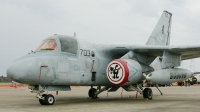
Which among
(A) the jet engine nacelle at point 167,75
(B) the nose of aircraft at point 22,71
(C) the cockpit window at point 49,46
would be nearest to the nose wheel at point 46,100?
(B) the nose of aircraft at point 22,71

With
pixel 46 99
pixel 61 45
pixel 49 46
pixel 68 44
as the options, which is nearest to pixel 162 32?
pixel 68 44

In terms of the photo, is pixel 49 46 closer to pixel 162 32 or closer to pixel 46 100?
pixel 46 100

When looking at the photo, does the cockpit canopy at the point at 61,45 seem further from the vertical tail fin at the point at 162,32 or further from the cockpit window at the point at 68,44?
the vertical tail fin at the point at 162,32

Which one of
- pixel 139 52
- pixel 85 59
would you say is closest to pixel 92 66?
pixel 85 59

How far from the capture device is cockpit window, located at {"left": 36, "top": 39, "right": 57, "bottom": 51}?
11680mm

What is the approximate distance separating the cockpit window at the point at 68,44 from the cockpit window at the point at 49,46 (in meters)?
0.32

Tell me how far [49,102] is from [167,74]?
5.76m

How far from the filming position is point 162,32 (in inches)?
703

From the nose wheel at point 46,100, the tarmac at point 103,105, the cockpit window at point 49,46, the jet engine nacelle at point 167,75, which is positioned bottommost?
the tarmac at point 103,105

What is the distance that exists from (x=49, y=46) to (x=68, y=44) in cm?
89

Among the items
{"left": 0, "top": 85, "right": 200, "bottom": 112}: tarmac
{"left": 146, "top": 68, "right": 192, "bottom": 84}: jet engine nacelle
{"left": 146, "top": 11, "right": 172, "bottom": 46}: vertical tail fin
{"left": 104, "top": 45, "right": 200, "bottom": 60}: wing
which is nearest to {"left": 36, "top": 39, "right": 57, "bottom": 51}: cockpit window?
{"left": 0, "top": 85, "right": 200, "bottom": 112}: tarmac

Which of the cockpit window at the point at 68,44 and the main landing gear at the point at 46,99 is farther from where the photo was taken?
the cockpit window at the point at 68,44

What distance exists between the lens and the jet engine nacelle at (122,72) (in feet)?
40.8

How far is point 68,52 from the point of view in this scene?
12.1m
